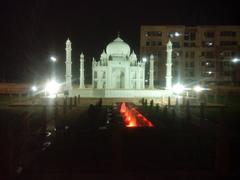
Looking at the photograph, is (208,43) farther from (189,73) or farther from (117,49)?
(117,49)

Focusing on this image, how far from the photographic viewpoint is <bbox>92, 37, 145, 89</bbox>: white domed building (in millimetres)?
43906

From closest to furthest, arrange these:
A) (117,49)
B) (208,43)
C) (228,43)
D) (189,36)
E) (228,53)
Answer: (117,49)
(228,53)
(228,43)
(208,43)
(189,36)

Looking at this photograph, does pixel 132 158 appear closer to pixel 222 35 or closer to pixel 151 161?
pixel 151 161

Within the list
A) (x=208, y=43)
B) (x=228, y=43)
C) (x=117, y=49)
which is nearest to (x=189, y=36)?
(x=208, y=43)

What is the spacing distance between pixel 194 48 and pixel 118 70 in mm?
21521

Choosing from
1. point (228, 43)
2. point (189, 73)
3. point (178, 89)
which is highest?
point (228, 43)

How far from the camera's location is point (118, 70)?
147ft

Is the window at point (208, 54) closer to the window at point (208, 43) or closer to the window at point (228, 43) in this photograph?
the window at point (208, 43)

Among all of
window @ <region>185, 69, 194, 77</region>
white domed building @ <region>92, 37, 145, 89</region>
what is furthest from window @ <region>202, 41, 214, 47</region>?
white domed building @ <region>92, 37, 145, 89</region>

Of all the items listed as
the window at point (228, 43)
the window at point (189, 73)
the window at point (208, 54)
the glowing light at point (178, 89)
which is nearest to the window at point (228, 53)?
the window at point (228, 43)

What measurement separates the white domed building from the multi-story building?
1519 centimetres

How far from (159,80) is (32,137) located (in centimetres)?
4943

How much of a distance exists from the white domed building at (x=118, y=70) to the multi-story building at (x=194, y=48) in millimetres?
15189

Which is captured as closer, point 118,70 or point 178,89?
point 178,89
